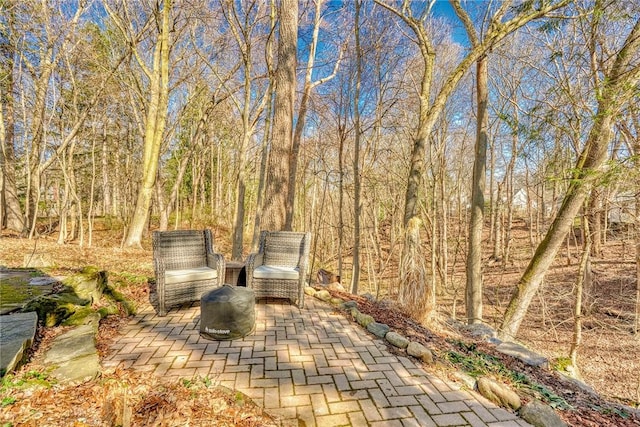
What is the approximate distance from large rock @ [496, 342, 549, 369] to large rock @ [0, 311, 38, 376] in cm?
449

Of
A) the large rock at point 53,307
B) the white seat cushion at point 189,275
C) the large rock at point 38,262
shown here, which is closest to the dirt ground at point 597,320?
the white seat cushion at point 189,275

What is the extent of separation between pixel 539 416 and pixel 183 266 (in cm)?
368

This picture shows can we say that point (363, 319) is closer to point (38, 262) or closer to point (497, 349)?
point (497, 349)

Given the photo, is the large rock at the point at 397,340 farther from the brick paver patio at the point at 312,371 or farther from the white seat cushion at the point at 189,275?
the white seat cushion at the point at 189,275

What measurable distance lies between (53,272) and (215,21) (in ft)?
26.4

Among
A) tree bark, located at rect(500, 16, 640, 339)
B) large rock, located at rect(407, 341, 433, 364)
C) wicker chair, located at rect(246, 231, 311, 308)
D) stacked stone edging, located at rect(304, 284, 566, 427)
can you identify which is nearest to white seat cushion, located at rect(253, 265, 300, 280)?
wicker chair, located at rect(246, 231, 311, 308)

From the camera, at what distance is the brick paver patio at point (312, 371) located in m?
1.86

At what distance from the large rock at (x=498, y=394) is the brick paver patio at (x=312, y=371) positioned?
0.09 m

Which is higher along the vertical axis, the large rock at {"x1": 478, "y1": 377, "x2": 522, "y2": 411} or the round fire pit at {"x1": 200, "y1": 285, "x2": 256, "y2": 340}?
the round fire pit at {"x1": 200, "y1": 285, "x2": 256, "y2": 340}

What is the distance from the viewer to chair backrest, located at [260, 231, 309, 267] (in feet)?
13.6

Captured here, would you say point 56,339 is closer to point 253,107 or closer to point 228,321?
point 228,321

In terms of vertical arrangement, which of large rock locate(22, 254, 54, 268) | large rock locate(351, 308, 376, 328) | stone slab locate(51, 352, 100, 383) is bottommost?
large rock locate(351, 308, 376, 328)

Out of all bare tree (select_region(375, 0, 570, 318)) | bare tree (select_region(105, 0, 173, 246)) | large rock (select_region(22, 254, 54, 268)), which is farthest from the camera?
bare tree (select_region(105, 0, 173, 246))

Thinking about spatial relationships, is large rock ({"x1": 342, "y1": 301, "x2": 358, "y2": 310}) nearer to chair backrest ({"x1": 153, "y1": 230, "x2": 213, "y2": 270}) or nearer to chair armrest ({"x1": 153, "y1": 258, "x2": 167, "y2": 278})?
chair backrest ({"x1": 153, "y1": 230, "x2": 213, "y2": 270})
